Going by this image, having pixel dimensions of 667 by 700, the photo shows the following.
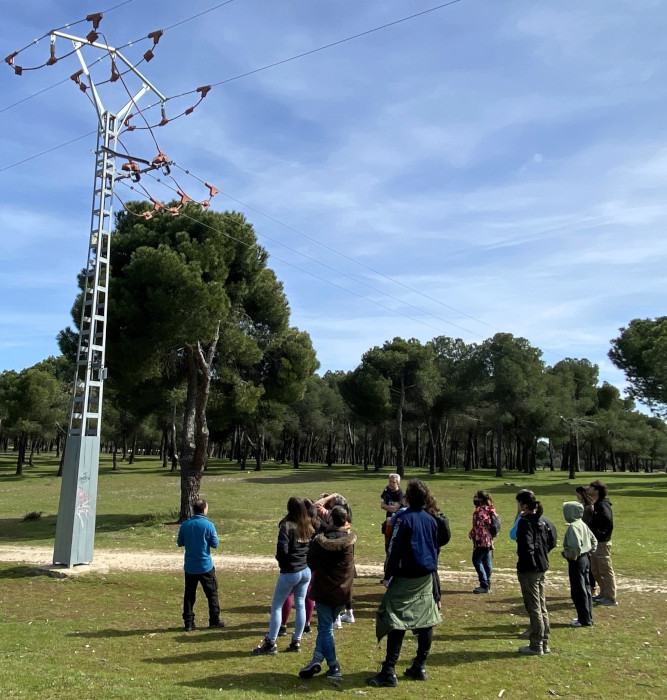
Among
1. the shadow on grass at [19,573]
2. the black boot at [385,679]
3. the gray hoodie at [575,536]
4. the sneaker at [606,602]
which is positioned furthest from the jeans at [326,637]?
the shadow on grass at [19,573]

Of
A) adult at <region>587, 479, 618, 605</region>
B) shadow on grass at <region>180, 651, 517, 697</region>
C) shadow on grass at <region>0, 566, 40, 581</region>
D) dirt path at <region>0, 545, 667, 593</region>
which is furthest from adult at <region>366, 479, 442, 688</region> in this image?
shadow on grass at <region>0, 566, 40, 581</region>

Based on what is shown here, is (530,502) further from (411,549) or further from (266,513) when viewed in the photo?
(266,513)

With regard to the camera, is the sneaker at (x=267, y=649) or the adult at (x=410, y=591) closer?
the adult at (x=410, y=591)

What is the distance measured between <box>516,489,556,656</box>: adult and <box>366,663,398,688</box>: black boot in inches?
76.9

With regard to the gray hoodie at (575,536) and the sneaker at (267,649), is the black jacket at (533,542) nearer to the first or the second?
the gray hoodie at (575,536)

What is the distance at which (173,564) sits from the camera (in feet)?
46.3

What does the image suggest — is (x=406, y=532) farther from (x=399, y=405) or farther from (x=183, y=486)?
(x=399, y=405)

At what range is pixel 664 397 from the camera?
42.8 m

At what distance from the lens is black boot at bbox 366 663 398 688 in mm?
6016

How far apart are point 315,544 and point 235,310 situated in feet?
60.1

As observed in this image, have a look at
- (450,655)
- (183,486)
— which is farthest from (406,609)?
(183,486)

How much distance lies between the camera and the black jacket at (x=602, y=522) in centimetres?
945

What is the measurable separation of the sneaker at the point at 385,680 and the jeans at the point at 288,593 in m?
1.31

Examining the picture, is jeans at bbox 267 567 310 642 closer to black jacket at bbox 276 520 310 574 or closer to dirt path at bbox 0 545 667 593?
black jacket at bbox 276 520 310 574
